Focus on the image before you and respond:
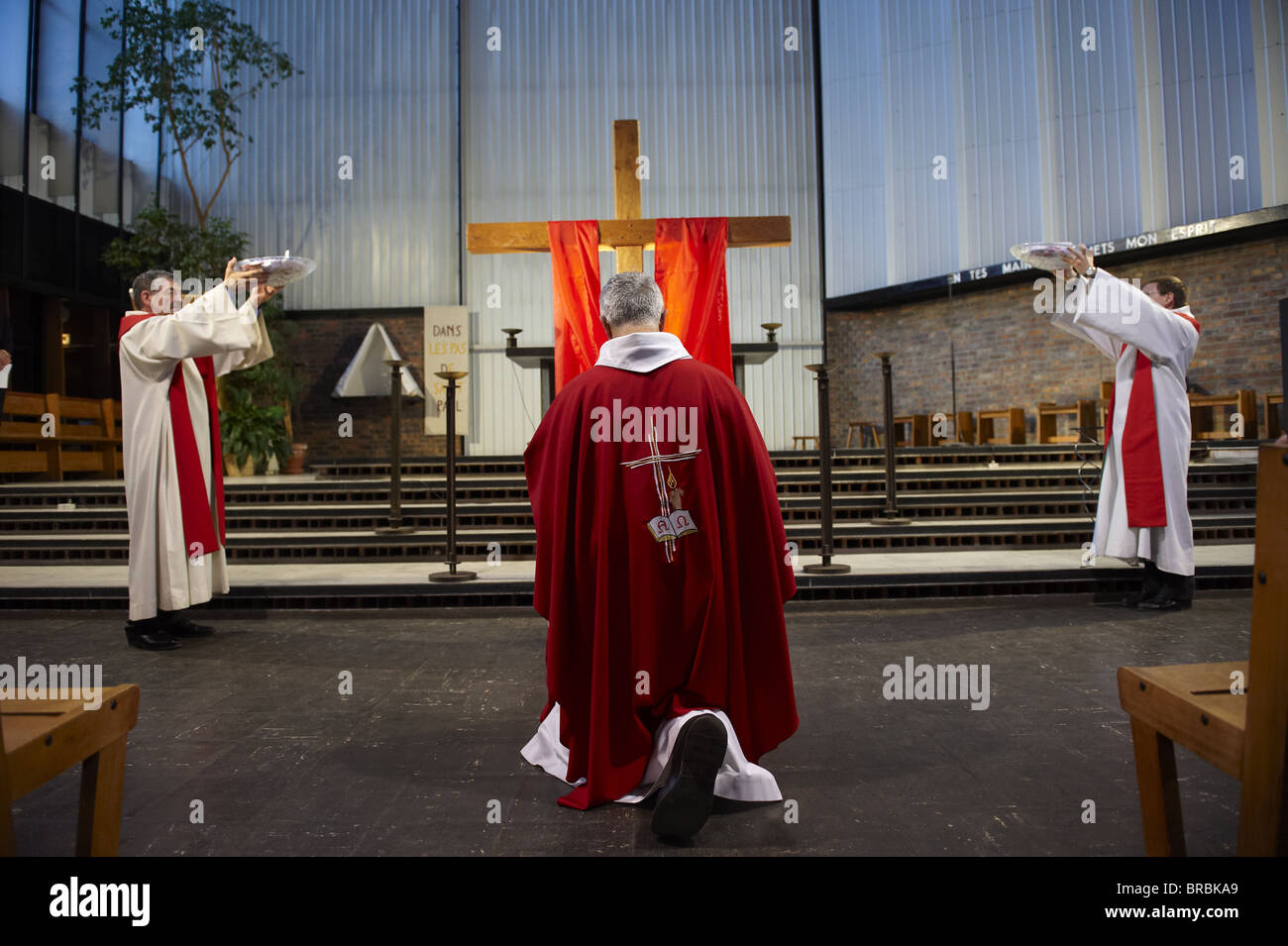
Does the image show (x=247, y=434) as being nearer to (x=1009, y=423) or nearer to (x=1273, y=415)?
(x=1009, y=423)

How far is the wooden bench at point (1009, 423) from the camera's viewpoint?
941 cm

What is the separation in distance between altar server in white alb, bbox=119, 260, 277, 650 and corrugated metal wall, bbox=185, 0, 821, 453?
797 centimetres

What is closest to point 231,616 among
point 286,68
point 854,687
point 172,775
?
point 172,775

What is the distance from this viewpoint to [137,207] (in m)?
11.7

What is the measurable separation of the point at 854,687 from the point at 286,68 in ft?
37.2

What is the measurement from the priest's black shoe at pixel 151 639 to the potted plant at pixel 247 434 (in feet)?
19.5

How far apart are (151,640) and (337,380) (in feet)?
28.8

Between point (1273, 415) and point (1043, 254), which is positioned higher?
point (1043, 254)

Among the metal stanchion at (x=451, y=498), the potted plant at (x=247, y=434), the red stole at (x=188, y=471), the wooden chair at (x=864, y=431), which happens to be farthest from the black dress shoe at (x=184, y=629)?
the wooden chair at (x=864, y=431)

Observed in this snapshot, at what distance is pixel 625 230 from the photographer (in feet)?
15.4

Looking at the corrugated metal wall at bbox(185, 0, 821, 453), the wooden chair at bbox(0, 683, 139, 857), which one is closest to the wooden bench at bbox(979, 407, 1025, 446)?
the corrugated metal wall at bbox(185, 0, 821, 453)

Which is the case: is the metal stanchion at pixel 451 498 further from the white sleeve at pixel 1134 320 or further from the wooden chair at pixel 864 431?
the wooden chair at pixel 864 431

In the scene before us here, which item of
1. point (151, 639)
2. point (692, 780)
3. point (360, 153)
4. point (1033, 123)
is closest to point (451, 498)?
point (151, 639)

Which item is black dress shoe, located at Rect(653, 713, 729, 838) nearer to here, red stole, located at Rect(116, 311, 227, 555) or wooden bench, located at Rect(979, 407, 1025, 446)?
red stole, located at Rect(116, 311, 227, 555)
